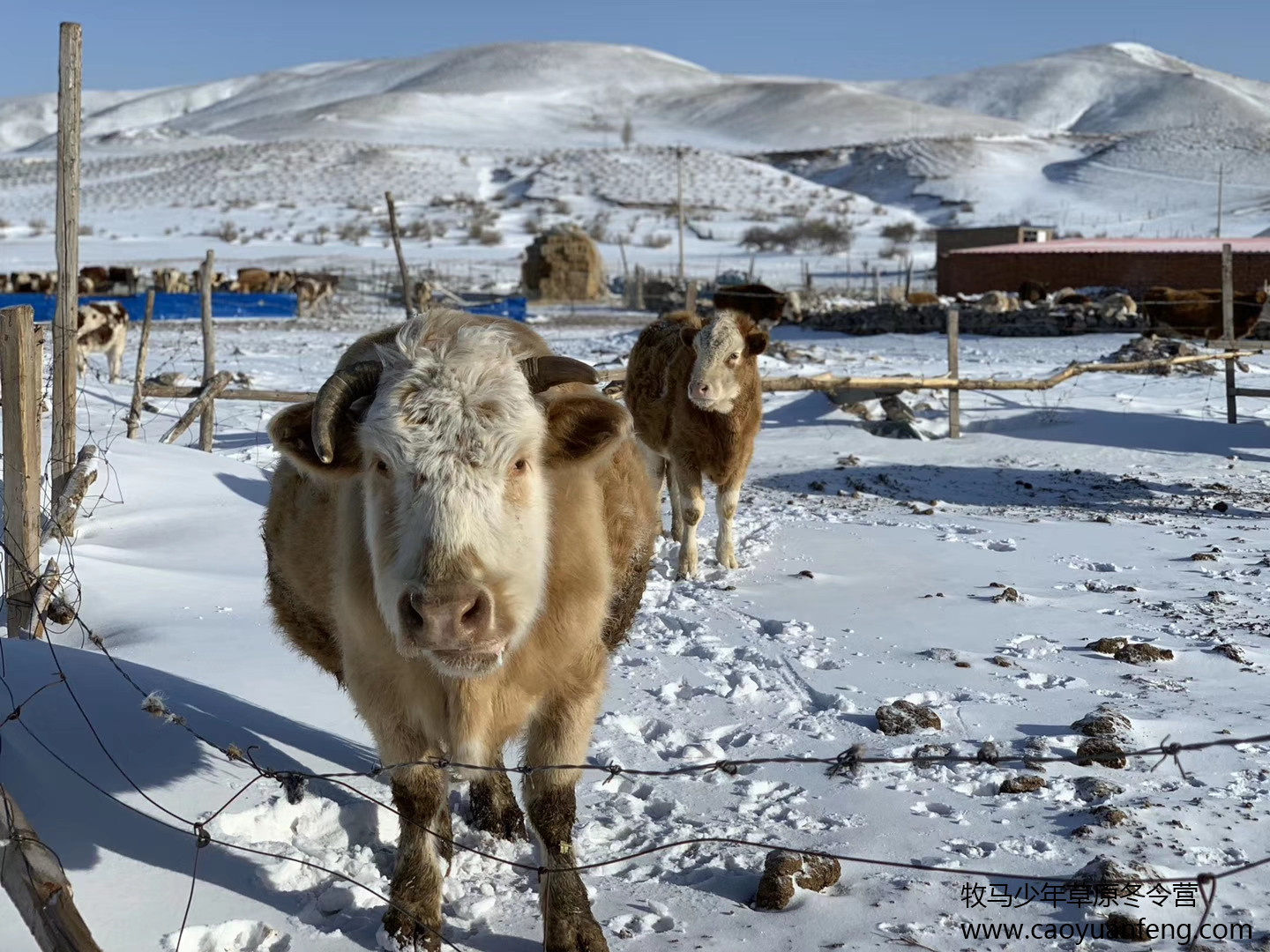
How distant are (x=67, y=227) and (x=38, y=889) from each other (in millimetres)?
4253

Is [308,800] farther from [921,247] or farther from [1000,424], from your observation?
[921,247]

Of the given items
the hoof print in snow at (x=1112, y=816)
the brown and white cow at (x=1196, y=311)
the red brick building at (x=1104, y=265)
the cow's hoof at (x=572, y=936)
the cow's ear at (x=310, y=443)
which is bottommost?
the cow's hoof at (x=572, y=936)

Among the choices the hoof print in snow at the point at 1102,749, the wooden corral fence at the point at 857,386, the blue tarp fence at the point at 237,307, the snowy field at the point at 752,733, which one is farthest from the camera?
the blue tarp fence at the point at 237,307

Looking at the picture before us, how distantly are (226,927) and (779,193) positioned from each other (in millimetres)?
72741

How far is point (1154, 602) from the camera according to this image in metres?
7.04

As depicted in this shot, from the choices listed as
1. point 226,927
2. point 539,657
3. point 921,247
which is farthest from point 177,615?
point 921,247

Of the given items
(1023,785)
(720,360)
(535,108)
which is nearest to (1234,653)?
(1023,785)

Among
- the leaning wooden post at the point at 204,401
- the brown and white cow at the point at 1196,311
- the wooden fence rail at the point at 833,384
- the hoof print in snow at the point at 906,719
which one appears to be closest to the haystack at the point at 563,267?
the brown and white cow at the point at 1196,311

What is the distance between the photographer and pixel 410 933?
3.52 metres

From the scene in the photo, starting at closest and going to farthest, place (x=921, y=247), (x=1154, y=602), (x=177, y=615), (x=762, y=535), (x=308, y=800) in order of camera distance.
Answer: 1. (x=308, y=800)
2. (x=177, y=615)
3. (x=1154, y=602)
4. (x=762, y=535)
5. (x=921, y=247)

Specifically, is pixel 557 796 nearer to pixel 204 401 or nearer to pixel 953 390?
pixel 204 401

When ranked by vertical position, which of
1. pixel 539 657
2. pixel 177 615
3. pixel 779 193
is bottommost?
pixel 177 615

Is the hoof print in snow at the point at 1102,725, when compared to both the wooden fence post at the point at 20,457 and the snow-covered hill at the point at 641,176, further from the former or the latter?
the snow-covered hill at the point at 641,176

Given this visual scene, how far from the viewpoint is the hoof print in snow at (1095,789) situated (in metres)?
4.32
